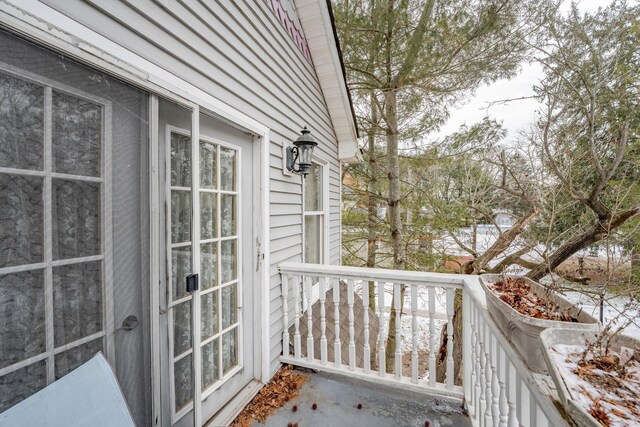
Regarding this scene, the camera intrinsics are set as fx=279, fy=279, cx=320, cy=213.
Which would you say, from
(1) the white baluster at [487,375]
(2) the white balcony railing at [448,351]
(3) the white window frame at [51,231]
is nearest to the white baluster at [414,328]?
(2) the white balcony railing at [448,351]

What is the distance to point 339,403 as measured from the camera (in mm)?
2205

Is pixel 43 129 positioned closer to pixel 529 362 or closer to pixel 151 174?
pixel 151 174

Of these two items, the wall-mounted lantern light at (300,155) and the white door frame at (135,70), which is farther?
the wall-mounted lantern light at (300,155)

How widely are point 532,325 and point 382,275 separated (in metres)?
1.43

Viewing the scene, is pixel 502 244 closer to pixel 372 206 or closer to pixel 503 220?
pixel 503 220

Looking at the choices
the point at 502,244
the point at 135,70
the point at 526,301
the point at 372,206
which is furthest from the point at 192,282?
the point at 372,206

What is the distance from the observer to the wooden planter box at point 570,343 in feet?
1.85

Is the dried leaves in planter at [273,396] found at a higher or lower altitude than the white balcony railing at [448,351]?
lower

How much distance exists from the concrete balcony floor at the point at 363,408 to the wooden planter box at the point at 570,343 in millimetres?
1637

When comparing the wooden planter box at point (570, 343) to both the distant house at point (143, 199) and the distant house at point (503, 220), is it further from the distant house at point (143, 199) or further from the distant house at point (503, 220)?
the distant house at point (503, 220)

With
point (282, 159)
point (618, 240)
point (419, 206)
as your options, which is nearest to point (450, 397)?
point (282, 159)

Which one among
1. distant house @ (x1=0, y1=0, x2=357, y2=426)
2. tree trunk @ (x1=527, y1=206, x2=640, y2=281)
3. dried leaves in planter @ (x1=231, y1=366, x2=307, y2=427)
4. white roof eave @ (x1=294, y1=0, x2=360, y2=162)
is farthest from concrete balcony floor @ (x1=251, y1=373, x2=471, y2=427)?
white roof eave @ (x1=294, y1=0, x2=360, y2=162)

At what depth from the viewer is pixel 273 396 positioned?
2268mm

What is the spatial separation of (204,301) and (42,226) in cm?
110
